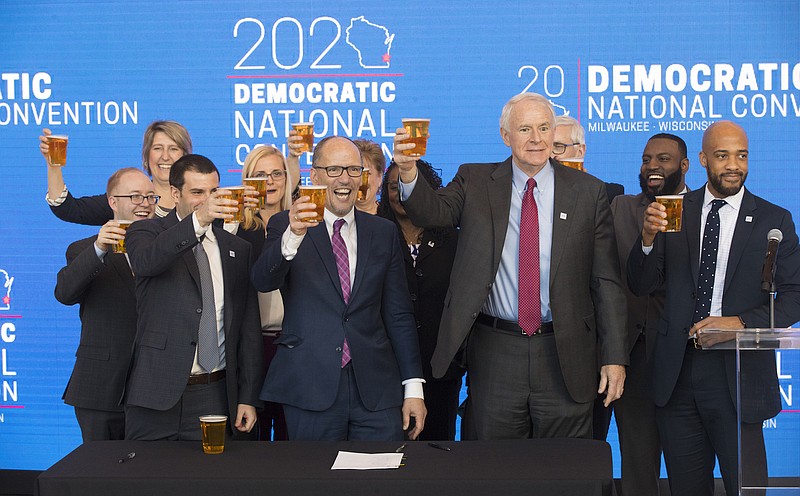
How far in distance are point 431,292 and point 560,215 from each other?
0.94 meters

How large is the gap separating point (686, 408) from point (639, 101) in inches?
90.2

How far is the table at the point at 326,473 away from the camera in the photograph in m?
2.93

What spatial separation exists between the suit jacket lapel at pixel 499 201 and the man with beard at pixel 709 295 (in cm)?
56

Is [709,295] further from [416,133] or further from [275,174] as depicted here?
[275,174]

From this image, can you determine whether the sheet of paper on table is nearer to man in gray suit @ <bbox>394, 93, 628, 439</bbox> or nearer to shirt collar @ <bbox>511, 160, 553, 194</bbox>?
man in gray suit @ <bbox>394, 93, 628, 439</bbox>

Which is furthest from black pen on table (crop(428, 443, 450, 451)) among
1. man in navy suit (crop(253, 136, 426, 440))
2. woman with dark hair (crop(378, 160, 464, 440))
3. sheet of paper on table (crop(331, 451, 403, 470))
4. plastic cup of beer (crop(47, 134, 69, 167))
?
plastic cup of beer (crop(47, 134, 69, 167))

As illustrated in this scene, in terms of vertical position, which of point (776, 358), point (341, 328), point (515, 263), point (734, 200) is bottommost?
point (776, 358)

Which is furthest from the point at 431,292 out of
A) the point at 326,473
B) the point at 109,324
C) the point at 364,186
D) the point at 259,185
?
the point at 326,473

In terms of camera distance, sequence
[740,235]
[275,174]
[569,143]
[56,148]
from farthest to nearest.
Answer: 1. [569,143]
2. [275,174]
3. [56,148]
4. [740,235]

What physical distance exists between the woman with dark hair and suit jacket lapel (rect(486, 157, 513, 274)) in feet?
2.08

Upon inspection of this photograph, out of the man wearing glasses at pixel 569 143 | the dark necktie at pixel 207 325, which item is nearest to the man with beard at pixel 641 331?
the man wearing glasses at pixel 569 143

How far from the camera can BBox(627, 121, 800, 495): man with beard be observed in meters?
4.09

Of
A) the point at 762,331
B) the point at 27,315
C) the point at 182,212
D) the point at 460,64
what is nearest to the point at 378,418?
the point at 182,212

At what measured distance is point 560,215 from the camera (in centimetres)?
386
